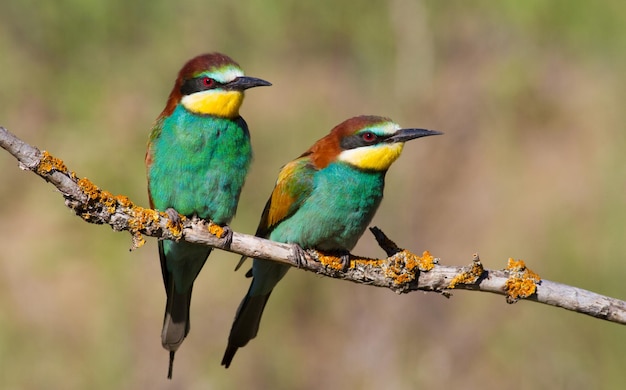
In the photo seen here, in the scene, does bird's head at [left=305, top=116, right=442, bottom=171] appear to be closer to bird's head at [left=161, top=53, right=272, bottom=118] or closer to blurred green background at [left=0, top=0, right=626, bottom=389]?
bird's head at [left=161, top=53, right=272, bottom=118]

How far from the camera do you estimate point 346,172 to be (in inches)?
120

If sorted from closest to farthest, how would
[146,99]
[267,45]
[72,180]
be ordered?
[72,180]
[146,99]
[267,45]

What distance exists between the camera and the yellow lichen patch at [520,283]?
2508mm

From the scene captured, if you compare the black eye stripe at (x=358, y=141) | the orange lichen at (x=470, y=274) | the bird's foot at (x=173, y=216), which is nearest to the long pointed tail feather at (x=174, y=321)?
the bird's foot at (x=173, y=216)

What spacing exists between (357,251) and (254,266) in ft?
3.91

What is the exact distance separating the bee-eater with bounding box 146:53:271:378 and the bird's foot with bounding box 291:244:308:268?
1.08 ft

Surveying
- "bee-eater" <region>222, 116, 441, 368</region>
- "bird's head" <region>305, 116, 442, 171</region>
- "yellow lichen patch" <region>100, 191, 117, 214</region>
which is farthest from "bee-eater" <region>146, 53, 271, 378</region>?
"yellow lichen patch" <region>100, 191, 117, 214</region>

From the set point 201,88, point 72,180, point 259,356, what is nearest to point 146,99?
point 259,356

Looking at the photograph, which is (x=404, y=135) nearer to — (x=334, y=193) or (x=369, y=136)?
(x=369, y=136)

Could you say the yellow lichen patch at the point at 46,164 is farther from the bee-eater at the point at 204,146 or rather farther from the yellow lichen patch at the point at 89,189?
the bee-eater at the point at 204,146

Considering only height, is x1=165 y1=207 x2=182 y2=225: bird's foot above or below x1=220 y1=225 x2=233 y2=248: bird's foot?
above

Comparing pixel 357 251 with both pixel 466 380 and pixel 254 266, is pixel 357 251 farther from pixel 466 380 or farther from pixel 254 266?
pixel 254 266

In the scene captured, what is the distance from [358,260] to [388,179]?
67.3 inches

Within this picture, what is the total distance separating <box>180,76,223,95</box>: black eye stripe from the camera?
3010mm
